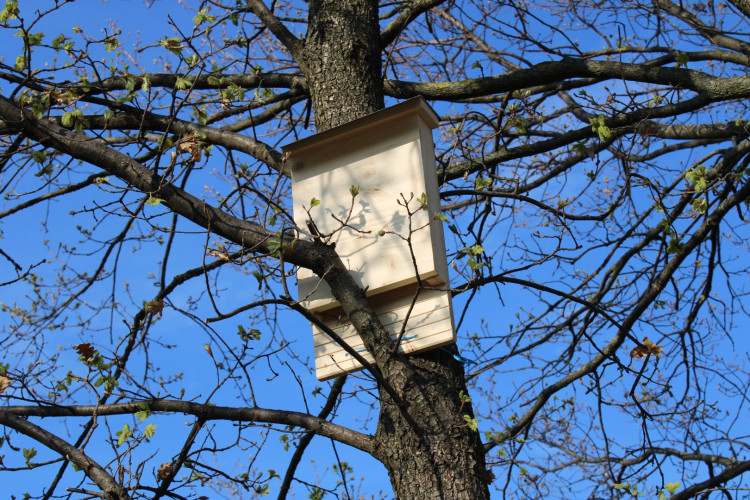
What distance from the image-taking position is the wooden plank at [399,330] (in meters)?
2.46

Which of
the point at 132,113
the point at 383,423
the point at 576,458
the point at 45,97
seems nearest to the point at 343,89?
the point at 132,113

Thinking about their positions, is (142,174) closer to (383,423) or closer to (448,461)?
(383,423)

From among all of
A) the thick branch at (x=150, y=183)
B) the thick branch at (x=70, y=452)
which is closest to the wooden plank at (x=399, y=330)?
the thick branch at (x=150, y=183)

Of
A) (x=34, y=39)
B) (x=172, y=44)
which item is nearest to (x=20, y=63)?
(x=34, y=39)

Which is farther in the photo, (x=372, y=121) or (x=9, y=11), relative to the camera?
(x=372, y=121)

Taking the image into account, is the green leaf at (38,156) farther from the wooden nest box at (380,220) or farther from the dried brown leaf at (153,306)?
the wooden nest box at (380,220)

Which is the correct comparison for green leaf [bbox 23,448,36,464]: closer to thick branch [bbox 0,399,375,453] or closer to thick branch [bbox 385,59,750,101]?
thick branch [bbox 0,399,375,453]

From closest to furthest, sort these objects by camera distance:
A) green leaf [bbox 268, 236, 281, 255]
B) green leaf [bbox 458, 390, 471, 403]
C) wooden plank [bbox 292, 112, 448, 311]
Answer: green leaf [bbox 268, 236, 281, 255] → green leaf [bbox 458, 390, 471, 403] → wooden plank [bbox 292, 112, 448, 311]

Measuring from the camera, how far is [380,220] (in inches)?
105

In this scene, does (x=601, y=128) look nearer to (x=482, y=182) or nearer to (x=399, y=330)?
(x=482, y=182)

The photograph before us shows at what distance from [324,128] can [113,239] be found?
175 cm

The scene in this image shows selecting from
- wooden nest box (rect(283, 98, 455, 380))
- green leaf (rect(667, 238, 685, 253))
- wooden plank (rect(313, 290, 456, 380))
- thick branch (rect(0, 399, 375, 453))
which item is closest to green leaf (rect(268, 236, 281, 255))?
wooden nest box (rect(283, 98, 455, 380))

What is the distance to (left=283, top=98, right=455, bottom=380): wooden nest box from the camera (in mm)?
2518

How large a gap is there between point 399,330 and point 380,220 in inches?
15.4
